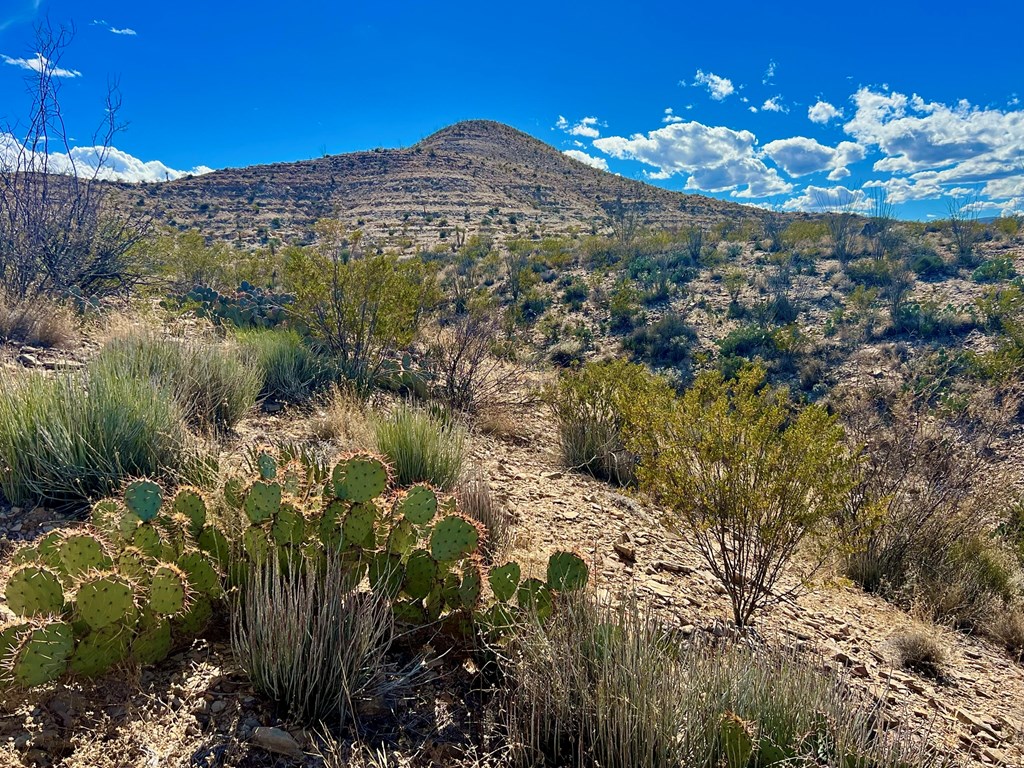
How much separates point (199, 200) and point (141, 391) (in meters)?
43.1

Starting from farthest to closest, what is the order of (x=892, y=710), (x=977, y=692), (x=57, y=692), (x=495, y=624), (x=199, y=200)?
(x=199, y=200)
(x=977, y=692)
(x=892, y=710)
(x=495, y=624)
(x=57, y=692)

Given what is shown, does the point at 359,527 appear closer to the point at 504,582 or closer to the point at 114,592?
the point at 504,582

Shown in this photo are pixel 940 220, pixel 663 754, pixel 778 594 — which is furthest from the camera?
pixel 940 220

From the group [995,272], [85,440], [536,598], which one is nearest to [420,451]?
[85,440]

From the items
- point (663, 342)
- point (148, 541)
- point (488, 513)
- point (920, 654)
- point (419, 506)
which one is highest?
point (663, 342)

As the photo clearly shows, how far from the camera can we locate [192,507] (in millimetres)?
2934

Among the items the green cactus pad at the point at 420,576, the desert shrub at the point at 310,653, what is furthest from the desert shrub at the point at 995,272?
the desert shrub at the point at 310,653

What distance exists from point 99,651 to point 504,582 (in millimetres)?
1659

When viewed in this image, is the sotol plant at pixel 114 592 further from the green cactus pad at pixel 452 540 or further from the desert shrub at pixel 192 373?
the desert shrub at pixel 192 373

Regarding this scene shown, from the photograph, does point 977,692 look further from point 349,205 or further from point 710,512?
point 349,205

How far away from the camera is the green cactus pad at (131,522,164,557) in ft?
8.86

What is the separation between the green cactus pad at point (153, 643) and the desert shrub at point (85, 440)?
159cm

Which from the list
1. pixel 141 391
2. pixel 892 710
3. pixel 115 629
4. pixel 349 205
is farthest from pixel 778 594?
pixel 349 205

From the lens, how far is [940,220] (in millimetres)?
22953
